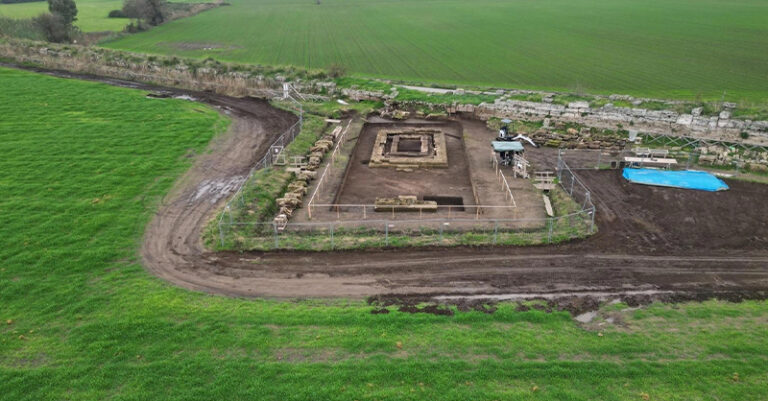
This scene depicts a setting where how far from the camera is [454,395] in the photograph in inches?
589

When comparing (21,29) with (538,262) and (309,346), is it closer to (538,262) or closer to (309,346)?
(309,346)

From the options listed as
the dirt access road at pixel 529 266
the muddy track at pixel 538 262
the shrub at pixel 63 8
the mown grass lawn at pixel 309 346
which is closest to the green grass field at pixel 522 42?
the shrub at pixel 63 8

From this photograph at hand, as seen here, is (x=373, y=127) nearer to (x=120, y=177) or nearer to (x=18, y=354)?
(x=120, y=177)

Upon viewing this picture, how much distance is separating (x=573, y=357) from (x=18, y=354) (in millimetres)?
19076

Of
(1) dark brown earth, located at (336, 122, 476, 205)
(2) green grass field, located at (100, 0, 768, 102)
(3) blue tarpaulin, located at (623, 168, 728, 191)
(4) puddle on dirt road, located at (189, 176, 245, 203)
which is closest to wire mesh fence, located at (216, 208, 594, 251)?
(1) dark brown earth, located at (336, 122, 476, 205)

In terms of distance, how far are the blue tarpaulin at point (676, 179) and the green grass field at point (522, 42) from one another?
17403 millimetres

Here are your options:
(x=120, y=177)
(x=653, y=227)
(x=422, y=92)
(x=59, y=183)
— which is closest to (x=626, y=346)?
(x=653, y=227)

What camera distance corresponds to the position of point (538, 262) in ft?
73.7

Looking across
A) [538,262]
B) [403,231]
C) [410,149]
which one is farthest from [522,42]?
[538,262]

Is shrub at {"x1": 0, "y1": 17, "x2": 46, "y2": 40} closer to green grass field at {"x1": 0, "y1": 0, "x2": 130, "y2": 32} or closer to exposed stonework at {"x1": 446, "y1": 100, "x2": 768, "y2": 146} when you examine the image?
green grass field at {"x1": 0, "y1": 0, "x2": 130, "y2": 32}

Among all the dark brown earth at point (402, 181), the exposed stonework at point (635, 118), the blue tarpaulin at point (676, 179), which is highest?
the exposed stonework at point (635, 118)

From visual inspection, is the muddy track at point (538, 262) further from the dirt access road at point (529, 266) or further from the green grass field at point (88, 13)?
the green grass field at point (88, 13)

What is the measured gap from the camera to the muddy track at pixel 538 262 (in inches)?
811

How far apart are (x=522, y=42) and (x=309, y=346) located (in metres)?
68.8
